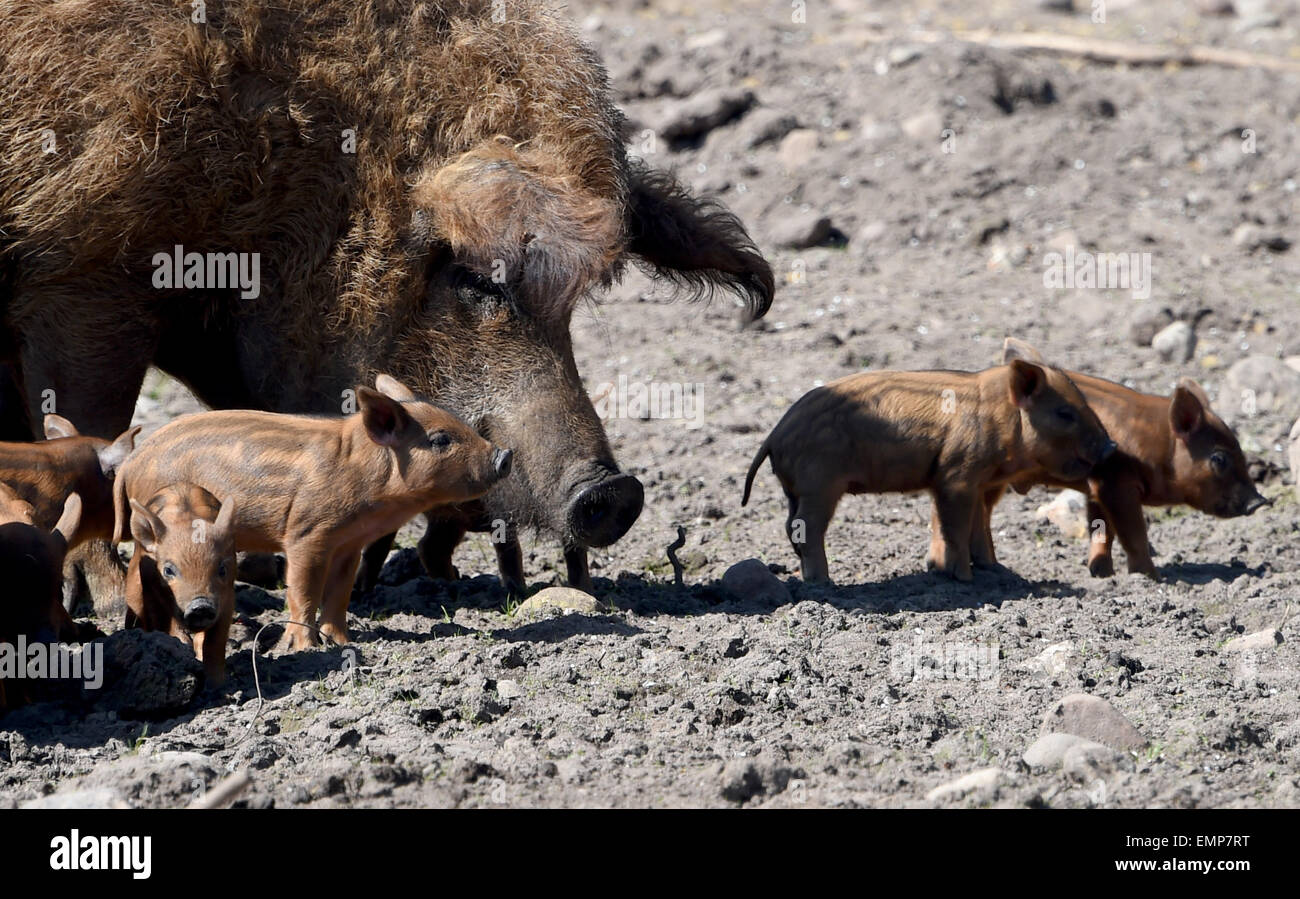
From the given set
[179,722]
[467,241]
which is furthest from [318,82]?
[179,722]

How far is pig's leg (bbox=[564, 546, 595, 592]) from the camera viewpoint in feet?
20.6

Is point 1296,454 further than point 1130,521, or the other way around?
point 1296,454

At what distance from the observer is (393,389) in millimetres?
5777

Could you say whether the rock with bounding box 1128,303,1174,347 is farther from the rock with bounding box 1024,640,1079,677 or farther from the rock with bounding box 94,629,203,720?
the rock with bounding box 94,629,203,720

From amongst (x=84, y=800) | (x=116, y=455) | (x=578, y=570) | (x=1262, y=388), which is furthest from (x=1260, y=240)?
(x=84, y=800)

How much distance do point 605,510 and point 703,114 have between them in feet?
24.2

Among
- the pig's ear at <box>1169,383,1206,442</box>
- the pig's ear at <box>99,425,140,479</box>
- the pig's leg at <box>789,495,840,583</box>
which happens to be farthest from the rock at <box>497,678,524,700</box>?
the pig's ear at <box>1169,383,1206,442</box>

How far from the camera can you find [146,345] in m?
6.23

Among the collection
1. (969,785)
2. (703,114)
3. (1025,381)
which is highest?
(703,114)

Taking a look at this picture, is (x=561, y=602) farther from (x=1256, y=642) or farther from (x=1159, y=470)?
(x=1159, y=470)

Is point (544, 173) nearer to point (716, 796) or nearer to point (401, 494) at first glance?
point (401, 494)

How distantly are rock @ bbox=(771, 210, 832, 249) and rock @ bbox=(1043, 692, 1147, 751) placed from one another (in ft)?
22.6

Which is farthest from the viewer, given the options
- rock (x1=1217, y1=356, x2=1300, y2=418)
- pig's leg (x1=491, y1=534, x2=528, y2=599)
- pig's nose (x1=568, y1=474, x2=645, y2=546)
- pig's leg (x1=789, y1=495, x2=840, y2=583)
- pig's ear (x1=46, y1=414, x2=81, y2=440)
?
rock (x1=1217, y1=356, x2=1300, y2=418)

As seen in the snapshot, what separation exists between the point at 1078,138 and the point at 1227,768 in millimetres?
8450
